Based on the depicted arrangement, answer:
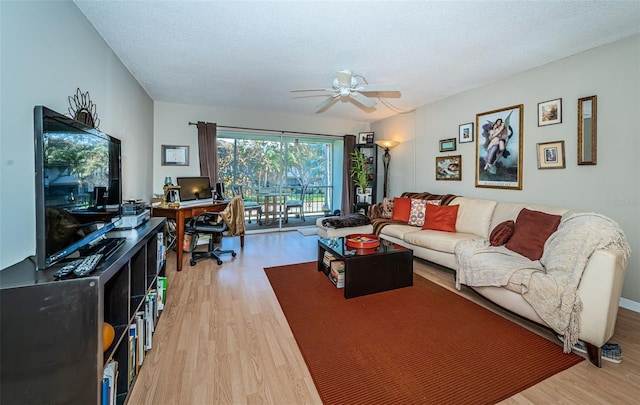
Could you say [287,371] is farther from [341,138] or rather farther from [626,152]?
[341,138]

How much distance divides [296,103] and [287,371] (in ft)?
13.3

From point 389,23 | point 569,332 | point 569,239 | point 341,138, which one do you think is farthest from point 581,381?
point 341,138

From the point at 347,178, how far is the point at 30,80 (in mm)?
4961

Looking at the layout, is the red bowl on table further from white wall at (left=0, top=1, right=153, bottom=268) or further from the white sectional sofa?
white wall at (left=0, top=1, right=153, bottom=268)

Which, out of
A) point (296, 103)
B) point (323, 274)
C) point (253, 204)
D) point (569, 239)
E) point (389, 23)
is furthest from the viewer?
point (253, 204)

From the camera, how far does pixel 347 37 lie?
2.35 m

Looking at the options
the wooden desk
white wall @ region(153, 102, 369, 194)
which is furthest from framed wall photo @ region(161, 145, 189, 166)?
the wooden desk

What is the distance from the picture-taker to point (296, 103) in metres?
4.55

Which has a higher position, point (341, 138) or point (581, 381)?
point (341, 138)

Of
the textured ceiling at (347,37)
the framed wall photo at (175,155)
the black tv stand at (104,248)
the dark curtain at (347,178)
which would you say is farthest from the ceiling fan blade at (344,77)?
the framed wall photo at (175,155)

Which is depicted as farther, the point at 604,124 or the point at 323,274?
the point at 323,274

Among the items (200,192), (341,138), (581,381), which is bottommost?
(581,381)

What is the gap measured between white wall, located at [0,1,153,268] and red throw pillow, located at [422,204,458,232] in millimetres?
3772

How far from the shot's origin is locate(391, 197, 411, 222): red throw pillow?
4066mm
